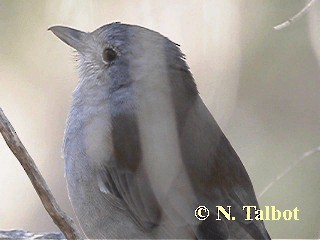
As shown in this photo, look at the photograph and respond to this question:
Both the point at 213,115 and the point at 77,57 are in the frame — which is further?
the point at 77,57

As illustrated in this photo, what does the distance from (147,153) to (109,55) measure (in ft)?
2.74

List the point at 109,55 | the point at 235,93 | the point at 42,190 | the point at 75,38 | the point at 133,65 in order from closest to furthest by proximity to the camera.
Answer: the point at 42,190
the point at 133,65
the point at 109,55
the point at 75,38
the point at 235,93

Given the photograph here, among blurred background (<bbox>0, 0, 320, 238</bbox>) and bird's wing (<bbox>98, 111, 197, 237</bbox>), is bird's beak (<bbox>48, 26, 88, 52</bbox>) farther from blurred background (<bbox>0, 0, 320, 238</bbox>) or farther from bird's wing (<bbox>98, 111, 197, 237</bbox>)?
bird's wing (<bbox>98, 111, 197, 237</bbox>)

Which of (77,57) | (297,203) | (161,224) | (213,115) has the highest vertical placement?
(77,57)

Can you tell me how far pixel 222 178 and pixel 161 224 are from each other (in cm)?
42

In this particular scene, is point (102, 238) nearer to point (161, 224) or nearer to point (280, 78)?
point (161, 224)

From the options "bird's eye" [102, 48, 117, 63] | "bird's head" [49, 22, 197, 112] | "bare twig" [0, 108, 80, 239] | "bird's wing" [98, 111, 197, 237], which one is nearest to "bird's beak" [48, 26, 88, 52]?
"bird's head" [49, 22, 197, 112]

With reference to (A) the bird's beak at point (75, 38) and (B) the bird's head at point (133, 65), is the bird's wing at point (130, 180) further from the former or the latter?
(A) the bird's beak at point (75, 38)

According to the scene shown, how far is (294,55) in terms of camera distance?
690 cm

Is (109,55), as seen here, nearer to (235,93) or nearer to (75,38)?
(75,38)

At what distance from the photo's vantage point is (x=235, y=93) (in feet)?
18.0

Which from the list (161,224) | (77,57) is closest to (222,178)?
(161,224)

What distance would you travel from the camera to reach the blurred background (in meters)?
5.62

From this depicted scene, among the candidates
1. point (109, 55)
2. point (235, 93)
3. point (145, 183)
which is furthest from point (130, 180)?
point (235, 93)
